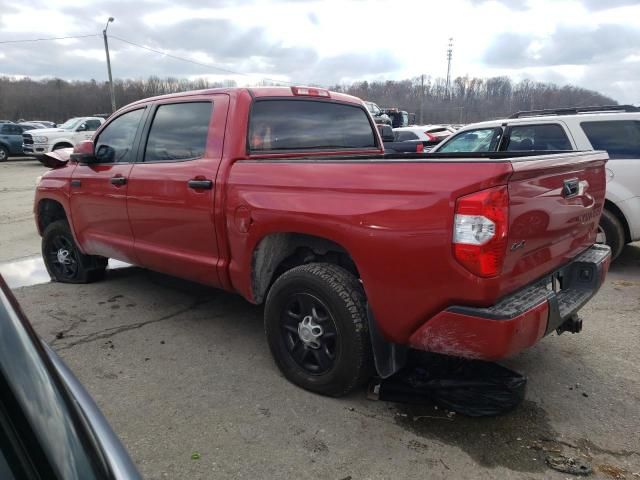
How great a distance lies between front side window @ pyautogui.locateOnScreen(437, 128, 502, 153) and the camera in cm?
654

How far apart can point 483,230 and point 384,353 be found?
97 cm

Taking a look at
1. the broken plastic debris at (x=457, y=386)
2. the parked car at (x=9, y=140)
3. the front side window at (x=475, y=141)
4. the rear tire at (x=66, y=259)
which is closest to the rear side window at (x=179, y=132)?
the rear tire at (x=66, y=259)

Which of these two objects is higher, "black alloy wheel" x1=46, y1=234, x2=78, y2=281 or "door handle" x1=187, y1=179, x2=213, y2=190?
"door handle" x1=187, y1=179, x2=213, y2=190

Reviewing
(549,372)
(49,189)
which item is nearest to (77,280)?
(49,189)

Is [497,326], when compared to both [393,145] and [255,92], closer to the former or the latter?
[255,92]

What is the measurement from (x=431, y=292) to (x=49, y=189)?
444cm

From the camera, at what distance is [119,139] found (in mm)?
4660

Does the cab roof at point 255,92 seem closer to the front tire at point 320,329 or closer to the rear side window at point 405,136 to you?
the front tire at point 320,329

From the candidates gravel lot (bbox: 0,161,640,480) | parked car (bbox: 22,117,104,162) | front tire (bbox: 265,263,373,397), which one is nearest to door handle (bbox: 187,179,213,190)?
front tire (bbox: 265,263,373,397)

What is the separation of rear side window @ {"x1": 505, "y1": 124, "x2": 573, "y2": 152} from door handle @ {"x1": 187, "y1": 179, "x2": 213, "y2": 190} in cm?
407

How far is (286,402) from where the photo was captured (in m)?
3.15

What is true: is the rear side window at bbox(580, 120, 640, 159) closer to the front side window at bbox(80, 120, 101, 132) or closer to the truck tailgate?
the truck tailgate

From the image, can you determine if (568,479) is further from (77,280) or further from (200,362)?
(77,280)

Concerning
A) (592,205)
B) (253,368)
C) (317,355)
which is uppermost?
(592,205)
